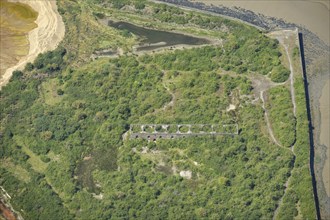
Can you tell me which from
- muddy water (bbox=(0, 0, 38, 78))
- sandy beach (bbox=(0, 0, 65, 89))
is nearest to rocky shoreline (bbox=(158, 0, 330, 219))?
sandy beach (bbox=(0, 0, 65, 89))

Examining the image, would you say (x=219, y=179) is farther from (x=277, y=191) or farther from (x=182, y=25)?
(x=182, y=25)

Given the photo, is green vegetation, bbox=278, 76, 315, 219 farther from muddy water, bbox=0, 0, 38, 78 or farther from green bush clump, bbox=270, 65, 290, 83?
muddy water, bbox=0, 0, 38, 78

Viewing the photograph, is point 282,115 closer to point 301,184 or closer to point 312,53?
point 301,184

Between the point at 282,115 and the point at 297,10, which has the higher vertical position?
the point at 297,10

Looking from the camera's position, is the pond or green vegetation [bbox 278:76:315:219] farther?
the pond

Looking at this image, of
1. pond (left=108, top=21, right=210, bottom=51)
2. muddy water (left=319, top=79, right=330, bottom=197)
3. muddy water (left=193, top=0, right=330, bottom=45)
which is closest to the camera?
muddy water (left=319, top=79, right=330, bottom=197)

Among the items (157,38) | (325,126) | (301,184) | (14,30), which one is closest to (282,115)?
(325,126)

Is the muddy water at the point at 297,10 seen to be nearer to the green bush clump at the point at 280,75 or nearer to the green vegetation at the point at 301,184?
the green bush clump at the point at 280,75
